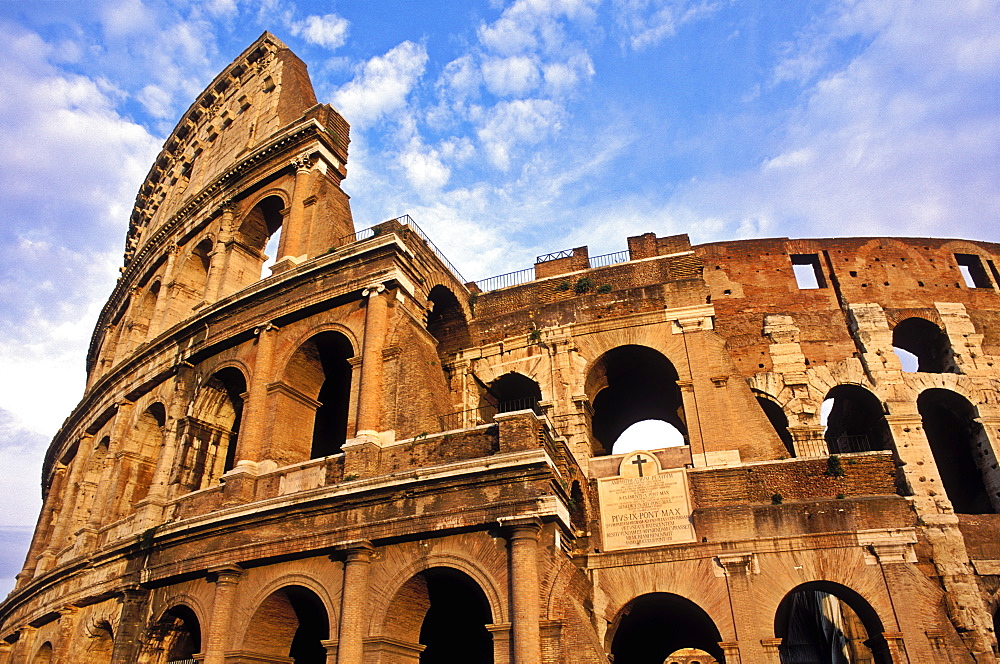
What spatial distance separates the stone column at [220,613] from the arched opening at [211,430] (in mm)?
3433

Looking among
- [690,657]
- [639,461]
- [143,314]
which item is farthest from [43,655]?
[690,657]

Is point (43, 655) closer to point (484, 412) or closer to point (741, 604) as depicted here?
point (484, 412)

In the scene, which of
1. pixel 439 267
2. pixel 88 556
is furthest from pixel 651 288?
pixel 88 556

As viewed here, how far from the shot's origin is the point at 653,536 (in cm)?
1273

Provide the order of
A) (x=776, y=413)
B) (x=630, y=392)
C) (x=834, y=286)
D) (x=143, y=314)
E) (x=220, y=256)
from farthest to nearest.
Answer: (x=143, y=314)
(x=220, y=256)
(x=630, y=392)
(x=834, y=286)
(x=776, y=413)

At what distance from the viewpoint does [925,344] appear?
1691cm

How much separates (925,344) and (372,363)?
13.1m

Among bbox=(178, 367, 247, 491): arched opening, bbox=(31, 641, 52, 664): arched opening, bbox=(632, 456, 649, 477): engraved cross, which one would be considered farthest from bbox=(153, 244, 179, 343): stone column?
bbox=(632, 456, 649, 477): engraved cross

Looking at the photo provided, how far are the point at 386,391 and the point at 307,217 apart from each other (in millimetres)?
5924

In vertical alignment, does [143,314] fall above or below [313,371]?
above

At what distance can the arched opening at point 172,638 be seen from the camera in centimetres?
1312

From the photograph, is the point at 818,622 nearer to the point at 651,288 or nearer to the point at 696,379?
the point at 696,379

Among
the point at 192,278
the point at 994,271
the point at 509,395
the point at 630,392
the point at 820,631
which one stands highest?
the point at 192,278

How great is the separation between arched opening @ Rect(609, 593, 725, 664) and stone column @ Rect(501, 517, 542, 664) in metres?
3.29
